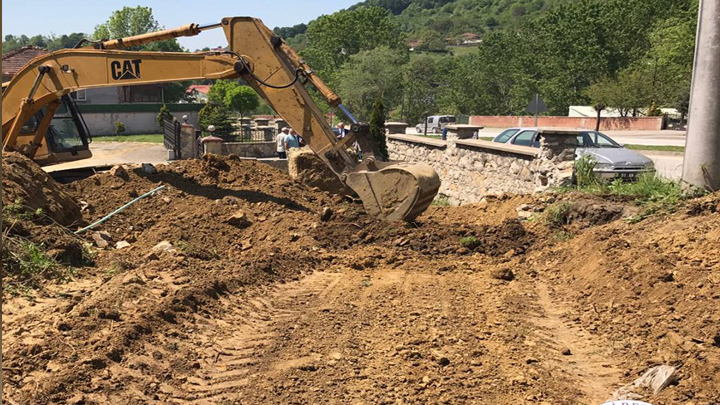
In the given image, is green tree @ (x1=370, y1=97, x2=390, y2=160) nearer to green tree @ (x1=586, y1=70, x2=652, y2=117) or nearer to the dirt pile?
the dirt pile

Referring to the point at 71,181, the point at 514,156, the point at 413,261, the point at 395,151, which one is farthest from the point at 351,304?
the point at 395,151

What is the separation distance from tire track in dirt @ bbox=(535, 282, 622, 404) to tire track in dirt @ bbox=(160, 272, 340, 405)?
267cm

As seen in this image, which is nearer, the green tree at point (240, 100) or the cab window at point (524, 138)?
the cab window at point (524, 138)

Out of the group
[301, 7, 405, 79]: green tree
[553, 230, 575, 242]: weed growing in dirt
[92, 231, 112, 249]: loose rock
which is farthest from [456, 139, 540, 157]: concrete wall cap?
[301, 7, 405, 79]: green tree

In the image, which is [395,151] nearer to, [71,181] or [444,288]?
[71,181]

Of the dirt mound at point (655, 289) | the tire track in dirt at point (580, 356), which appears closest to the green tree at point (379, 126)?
the dirt mound at point (655, 289)

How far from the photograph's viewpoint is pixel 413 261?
9.57m

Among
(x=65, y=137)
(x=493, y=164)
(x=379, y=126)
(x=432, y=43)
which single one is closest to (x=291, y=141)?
(x=379, y=126)

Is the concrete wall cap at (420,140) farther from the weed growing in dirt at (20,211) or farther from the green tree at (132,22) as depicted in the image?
the green tree at (132,22)

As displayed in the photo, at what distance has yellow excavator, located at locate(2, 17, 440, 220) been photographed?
36.0ft

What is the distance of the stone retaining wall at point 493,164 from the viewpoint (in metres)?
12.5

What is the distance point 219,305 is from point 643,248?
504cm

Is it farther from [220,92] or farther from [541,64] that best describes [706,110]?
[541,64]

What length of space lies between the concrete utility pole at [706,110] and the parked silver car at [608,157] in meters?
2.37
